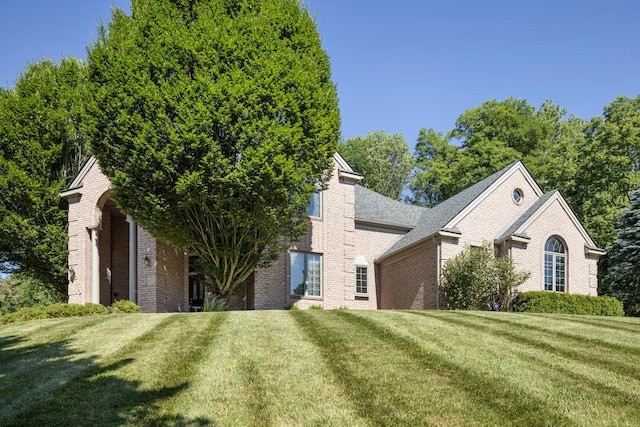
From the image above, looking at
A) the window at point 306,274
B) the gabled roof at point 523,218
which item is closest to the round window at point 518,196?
the gabled roof at point 523,218

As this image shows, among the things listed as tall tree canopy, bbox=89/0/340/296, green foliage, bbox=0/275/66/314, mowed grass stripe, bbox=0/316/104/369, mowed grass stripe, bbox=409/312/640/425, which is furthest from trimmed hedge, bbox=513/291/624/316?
green foliage, bbox=0/275/66/314

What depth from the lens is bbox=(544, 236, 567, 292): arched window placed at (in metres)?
24.0

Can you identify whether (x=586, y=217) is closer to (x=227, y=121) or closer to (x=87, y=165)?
(x=227, y=121)

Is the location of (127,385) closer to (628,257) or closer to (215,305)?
(215,305)

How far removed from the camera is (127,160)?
18.1 m

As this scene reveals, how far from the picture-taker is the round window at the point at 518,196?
25.1 metres

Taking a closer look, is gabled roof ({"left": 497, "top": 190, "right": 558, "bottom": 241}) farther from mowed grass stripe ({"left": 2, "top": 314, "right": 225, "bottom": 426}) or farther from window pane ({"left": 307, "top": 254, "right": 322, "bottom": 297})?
mowed grass stripe ({"left": 2, "top": 314, "right": 225, "bottom": 426})

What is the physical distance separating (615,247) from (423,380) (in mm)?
24069

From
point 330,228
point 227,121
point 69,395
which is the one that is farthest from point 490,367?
point 330,228

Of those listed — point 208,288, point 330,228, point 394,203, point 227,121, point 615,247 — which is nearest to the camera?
point 227,121

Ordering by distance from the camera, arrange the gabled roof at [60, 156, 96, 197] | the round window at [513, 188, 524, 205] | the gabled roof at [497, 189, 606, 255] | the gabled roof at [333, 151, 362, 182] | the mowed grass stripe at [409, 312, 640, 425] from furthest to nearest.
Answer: the gabled roof at [333, 151, 362, 182] < the gabled roof at [60, 156, 96, 197] < the round window at [513, 188, 524, 205] < the gabled roof at [497, 189, 606, 255] < the mowed grass stripe at [409, 312, 640, 425]

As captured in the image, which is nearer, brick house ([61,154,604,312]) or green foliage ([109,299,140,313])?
green foliage ([109,299,140,313])

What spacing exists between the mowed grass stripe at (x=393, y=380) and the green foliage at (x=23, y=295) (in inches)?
1470

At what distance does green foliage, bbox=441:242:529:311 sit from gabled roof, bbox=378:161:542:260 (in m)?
1.45
